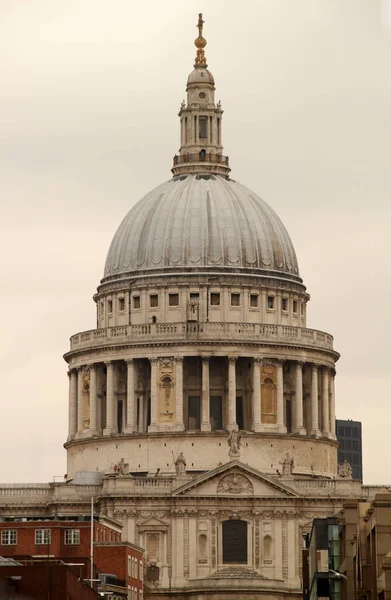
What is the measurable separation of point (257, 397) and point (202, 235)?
49.2 feet

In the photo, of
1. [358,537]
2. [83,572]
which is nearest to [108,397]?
[83,572]

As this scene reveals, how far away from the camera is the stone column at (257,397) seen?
181000 millimetres

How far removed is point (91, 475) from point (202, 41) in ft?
138

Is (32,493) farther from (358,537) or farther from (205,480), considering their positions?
(358,537)

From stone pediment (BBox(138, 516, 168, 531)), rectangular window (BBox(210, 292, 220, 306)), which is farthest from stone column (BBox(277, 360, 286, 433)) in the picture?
stone pediment (BBox(138, 516, 168, 531))

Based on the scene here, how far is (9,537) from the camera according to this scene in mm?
142250

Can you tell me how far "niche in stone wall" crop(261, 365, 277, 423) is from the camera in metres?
183

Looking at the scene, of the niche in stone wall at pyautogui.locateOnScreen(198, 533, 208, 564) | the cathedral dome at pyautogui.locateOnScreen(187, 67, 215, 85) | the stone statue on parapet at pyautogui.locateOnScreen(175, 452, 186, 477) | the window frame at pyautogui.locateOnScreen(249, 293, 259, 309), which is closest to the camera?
the niche in stone wall at pyautogui.locateOnScreen(198, 533, 208, 564)

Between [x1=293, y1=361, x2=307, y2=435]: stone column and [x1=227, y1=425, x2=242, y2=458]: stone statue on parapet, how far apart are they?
7.13 m

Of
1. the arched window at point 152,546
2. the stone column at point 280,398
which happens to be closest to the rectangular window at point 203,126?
the stone column at point 280,398

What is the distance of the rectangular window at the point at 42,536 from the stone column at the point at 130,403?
40056mm

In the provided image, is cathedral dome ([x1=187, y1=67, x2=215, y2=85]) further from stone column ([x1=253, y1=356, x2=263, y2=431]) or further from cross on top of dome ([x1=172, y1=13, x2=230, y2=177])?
stone column ([x1=253, y1=356, x2=263, y2=431])

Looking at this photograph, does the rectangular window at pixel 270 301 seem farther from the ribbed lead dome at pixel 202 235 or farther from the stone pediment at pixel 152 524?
the stone pediment at pixel 152 524

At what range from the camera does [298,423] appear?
602ft
